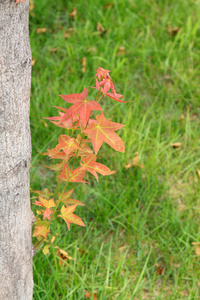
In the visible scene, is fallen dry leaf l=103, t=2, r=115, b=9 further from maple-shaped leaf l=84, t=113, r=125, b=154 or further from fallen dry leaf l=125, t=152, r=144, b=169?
maple-shaped leaf l=84, t=113, r=125, b=154

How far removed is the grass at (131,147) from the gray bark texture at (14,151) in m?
0.45

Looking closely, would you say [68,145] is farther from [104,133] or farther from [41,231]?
[41,231]

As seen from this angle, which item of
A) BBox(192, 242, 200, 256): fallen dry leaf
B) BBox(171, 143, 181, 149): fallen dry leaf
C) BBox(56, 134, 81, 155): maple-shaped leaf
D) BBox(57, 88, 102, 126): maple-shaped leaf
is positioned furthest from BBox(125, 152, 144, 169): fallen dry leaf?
BBox(57, 88, 102, 126): maple-shaped leaf

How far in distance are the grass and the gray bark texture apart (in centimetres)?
45

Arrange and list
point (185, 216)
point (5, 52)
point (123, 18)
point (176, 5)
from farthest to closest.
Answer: point (176, 5), point (123, 18), point (185, 216), point (5, 52)

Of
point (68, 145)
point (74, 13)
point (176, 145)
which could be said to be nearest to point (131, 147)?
point (176, 145)

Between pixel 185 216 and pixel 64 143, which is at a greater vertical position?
pixel 64 143

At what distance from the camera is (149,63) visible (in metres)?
3.37

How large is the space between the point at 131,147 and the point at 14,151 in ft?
5.07

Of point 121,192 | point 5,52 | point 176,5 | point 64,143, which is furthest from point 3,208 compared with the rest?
point 176,5

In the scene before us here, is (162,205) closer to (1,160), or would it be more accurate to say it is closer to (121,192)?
(121,192)

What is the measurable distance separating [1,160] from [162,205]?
1.51 m

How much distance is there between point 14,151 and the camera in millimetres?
1280

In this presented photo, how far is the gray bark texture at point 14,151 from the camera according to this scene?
3.69 ft
